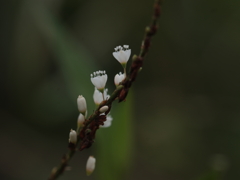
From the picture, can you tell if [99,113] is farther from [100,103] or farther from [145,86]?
[145,86]

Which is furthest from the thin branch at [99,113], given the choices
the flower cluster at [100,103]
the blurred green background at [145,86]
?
the blurred green background at [145,86]

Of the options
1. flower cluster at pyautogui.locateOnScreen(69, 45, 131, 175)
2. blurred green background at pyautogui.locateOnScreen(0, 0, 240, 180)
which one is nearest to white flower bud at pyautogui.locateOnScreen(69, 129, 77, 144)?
flower cluster at pyautogui.locateOnScreen(69, 45, 131, 175)

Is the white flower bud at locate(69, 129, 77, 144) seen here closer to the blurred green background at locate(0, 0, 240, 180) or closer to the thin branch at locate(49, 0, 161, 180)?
the thin branch at locate(49, 0, 161, 180)

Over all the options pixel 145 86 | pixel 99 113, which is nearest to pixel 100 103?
pixel 99 113

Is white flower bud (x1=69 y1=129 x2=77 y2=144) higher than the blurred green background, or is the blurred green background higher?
white flower bud (x1=69 y1=129 x2=77 y2=144)

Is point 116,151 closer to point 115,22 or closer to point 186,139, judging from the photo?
point 186,139

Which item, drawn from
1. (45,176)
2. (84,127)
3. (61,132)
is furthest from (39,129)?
(84,127)

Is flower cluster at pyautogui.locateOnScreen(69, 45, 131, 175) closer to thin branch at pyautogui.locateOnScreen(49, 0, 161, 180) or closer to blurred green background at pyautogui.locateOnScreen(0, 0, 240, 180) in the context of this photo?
thin branch at pyautogui.locateOnScreen(49, 0, 161, 180)

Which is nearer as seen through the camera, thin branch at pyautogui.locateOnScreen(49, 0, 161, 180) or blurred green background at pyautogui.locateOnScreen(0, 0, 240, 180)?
thin branch at pyautogui.locateOnScreen(49, 0, 161, 180)
